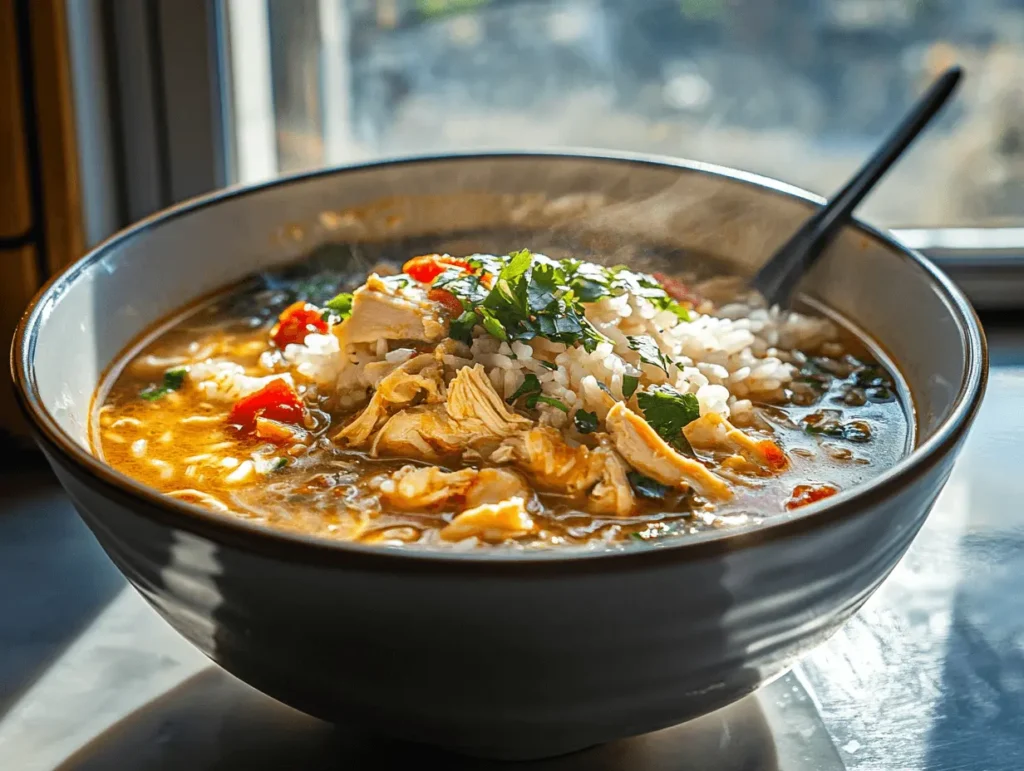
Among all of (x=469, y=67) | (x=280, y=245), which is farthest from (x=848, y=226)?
(x=469, y=67)

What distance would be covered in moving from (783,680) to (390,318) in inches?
22.3

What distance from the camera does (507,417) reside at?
1171mm

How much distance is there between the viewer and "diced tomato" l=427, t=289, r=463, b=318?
1300 millimetres

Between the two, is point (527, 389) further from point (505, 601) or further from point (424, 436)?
point (505, 601)

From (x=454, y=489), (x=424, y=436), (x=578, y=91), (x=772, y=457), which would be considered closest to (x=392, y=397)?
(x=424, y=436)

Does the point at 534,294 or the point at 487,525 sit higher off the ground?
the point at 534,294

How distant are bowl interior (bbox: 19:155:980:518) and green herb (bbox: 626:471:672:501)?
1.05ft

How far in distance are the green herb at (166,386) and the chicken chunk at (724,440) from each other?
0.60 m

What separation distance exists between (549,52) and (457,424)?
1.31 m

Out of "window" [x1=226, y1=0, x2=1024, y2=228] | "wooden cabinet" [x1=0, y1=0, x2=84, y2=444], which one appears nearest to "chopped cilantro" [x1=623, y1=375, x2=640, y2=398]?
"wooden cabinet" [x1=0, y1=0, x2=84, y2=444]

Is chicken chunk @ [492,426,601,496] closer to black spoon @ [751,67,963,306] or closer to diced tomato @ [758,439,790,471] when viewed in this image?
diced tomato @ [758,439,790,471]

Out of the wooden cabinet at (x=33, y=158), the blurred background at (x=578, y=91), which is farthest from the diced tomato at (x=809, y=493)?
the blurred background at (x=578, y=91)

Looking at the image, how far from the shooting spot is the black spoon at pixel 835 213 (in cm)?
155

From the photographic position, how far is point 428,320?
128cm
